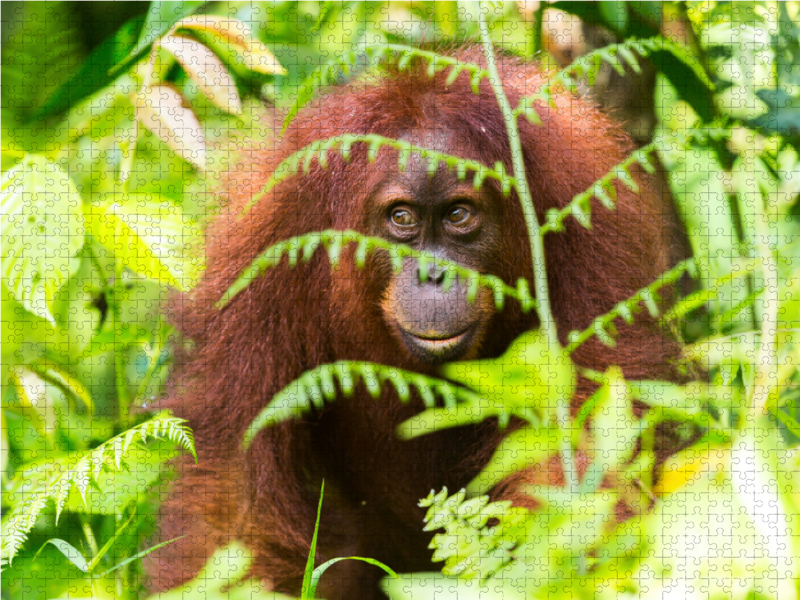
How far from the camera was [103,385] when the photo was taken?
453 cm

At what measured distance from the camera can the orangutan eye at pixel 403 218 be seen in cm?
348

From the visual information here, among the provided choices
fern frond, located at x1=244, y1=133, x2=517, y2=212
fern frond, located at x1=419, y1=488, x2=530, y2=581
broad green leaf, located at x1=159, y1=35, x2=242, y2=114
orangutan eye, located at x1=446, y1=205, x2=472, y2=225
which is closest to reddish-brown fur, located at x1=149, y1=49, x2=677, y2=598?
orangutan eye, located at x1=446, y1=205, x2=472, y2=225

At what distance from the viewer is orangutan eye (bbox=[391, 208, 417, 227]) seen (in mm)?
3479

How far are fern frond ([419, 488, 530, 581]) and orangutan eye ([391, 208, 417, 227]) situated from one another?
5.17 ft

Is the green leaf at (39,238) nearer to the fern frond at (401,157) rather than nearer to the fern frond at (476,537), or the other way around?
the fern frond at (401,157)

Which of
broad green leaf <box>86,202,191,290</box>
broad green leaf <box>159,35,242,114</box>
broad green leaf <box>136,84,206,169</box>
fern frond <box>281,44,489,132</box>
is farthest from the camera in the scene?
broad green leaf <box>136,84,206,169</box>

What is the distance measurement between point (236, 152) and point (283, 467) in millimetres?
1581

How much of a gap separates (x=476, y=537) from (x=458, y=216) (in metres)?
1.71

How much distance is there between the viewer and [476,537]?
200cm

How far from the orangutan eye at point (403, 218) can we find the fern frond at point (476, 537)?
1.58 metres

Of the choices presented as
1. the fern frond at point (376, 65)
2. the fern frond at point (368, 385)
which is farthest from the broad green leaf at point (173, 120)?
the fern frond at point (368, 385)

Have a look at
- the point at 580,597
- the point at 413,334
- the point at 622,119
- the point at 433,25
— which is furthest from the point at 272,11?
the point at 580,597

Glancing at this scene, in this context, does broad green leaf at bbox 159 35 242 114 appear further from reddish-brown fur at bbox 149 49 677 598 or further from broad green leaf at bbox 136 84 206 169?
reddish-brown fur at bbox 149 49 677 598

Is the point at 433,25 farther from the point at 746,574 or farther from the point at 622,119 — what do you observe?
the point at 746,574
